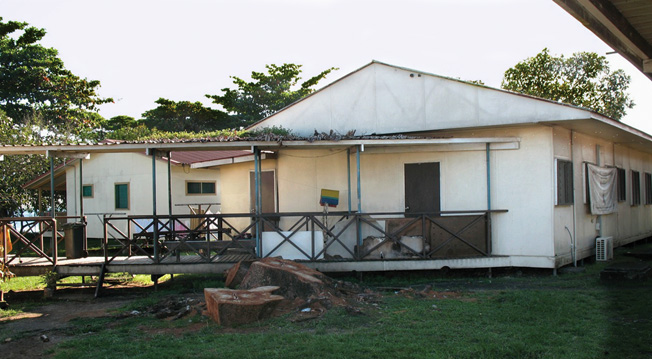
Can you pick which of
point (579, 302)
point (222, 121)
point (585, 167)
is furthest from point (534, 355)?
point (222, 121)

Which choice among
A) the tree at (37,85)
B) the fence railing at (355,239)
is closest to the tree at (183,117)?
the tree at (37,85)

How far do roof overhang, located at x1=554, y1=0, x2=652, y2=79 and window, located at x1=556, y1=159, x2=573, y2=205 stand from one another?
4.26 m

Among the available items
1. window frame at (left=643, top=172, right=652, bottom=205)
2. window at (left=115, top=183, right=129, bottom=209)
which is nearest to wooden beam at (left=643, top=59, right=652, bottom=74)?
window frame at (left=643, top=172, right=652, bottom=205)

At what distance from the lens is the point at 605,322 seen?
668 centimetres

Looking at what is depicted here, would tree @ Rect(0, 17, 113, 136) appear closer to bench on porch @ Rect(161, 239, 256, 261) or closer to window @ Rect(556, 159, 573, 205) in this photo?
bench on porch @ Rect(161, 239, 256, 261)

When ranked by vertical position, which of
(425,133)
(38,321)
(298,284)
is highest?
(425,133)

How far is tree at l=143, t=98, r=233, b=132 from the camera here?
36719 mm

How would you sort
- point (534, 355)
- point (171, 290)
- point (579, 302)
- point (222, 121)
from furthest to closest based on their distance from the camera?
point (222, 121)
point (171, 290)
point (579, 302)
point (534, 355)

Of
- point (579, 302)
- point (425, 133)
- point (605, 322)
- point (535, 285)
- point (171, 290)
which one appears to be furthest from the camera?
point (425, 133)

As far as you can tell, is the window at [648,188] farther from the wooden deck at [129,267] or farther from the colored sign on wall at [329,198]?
the wooden deck at [129,267]

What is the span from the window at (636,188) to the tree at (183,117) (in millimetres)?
27148

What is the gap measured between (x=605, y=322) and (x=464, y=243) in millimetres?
4257

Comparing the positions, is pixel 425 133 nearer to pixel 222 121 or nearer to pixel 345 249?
pixel 345 249

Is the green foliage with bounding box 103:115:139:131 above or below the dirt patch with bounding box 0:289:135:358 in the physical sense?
above
